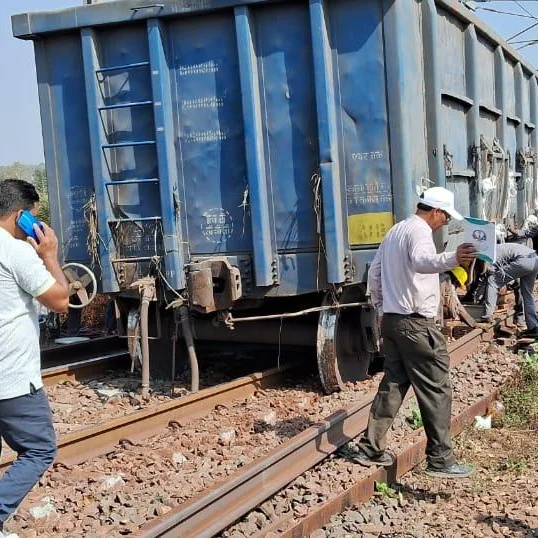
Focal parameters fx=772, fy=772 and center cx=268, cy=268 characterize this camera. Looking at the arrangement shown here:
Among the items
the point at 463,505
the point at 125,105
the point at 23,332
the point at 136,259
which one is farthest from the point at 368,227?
the point at 23,332

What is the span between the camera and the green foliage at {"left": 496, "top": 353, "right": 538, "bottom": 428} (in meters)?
6.07

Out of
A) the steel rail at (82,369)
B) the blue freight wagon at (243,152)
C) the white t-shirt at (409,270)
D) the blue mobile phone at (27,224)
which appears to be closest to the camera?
the blue mobile phone at (27,224)

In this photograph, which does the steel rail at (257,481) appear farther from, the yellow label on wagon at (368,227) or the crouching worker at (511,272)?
the crouching worker at (511,272)

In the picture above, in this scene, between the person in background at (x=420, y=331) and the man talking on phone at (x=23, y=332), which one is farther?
the person in background at (x=420, y=331)

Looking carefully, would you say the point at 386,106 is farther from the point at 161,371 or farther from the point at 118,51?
the point at 161,371

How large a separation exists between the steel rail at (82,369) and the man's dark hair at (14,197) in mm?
3694

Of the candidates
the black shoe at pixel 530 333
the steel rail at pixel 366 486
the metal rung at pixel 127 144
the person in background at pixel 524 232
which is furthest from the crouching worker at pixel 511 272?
the metal rung at pixel 127 144

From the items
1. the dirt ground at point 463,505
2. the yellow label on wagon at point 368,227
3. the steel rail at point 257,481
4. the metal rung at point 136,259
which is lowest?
the dirt ground at point 463,505

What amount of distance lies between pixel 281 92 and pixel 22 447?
384cm

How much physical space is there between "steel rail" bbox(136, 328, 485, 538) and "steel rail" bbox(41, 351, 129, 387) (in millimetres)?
3179

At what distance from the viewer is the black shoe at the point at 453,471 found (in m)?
4.91

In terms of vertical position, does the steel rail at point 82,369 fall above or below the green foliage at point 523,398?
above

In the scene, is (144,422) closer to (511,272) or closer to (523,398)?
(523,398)

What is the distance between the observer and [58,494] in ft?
15.3
